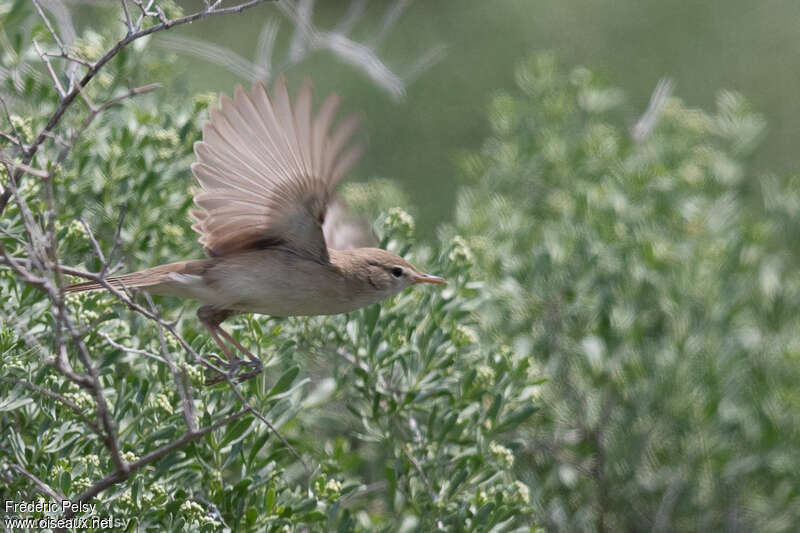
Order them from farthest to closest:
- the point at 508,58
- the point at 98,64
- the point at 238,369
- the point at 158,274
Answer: the point at 508,58
the point at 158,274
the point at 238,369
the point at 98,64

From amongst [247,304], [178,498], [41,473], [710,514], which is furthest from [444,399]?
[710,514]

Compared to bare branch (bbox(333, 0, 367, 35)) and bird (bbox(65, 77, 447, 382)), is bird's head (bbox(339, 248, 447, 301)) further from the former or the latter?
bare branch (bbox(333, 0, 367, 35))

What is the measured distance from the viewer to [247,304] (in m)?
3.28

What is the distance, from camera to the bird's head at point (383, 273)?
3.46 metres

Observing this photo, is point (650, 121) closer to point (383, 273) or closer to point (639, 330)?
point (639, 330)

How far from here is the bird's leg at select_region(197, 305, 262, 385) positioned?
2988 mm

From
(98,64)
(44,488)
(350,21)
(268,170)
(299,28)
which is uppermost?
(350,21)

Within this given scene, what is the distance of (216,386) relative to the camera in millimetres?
2977

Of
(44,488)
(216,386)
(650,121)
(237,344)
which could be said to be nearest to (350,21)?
(650,121)

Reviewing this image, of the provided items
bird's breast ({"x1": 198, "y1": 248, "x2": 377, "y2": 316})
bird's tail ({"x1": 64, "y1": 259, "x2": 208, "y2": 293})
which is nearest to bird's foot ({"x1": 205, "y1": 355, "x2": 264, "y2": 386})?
bird's breast ({"x1": 198, "y1": 248, "x2": 377, "y2": 316})

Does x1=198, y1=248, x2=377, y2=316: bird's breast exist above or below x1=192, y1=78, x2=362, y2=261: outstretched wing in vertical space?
below

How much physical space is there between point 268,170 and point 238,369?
616 mm

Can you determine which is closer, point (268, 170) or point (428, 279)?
point (268, 170)

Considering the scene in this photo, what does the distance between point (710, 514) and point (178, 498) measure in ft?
8.45
